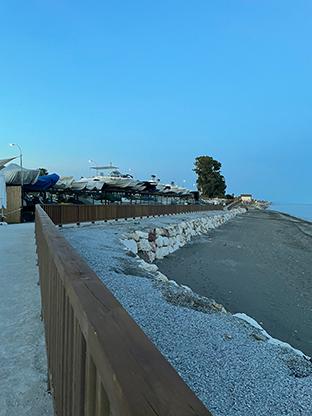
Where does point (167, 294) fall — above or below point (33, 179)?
below

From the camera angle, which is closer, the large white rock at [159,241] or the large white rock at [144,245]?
the large white rock at [144,245]

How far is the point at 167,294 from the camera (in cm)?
656

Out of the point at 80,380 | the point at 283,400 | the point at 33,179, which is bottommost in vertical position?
the point at 283,400

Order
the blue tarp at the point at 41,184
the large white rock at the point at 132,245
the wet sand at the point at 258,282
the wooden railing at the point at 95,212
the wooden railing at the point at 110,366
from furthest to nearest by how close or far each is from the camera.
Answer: the blue tarp at the point at 41,184 < the wooden railing at the point at 95,212 < the large white rock at the point at 132,245 < the wet sand at the point at 258,282 < the wooden railing at the point at 110,366

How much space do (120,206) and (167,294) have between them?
16.5 meters

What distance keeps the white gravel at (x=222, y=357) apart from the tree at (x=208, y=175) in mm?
103389

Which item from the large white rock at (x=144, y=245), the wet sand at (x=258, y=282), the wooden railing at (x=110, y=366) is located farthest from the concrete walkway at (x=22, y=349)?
the large white rock at (x=144, y=245)

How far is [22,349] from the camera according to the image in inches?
159

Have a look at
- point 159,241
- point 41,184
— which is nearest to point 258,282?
point 159,241

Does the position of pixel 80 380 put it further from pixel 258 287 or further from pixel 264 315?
pixel 258 287

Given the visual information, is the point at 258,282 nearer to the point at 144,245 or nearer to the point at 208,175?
the point at 144,245

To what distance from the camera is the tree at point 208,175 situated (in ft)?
356

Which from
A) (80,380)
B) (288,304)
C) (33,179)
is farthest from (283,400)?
(33,179)

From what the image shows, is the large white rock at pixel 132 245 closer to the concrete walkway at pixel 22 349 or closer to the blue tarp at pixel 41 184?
the concrete walkway at pixel 22 349
